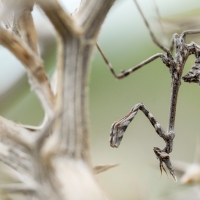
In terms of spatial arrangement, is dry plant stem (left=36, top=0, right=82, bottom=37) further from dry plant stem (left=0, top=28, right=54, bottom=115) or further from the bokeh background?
the bokeh background

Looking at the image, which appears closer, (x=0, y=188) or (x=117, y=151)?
(x=0, y=188)

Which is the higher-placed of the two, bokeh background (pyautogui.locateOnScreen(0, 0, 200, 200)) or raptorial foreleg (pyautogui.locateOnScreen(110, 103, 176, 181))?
raptorial foreleg (pyautogui.locateOnScreen(110, 103, 176, 181))

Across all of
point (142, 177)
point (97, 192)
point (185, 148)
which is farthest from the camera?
point (185, 148)

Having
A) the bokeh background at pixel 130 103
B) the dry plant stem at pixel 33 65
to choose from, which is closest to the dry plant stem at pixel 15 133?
the dry plant stem at pixel 33 65

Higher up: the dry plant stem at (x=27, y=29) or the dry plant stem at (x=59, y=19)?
the dry plant stem at (x=59, y=19)

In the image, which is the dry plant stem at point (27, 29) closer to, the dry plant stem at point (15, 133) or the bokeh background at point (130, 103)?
the dry plant stem at point (15, 133)

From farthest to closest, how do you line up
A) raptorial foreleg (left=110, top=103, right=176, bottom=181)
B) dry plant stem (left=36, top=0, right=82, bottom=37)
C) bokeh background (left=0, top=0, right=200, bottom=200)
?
bokeh background (left=0, top=0, right=200, bottom=200) < raptorial foreleg (left=110, top=103, right=176, bottom=181) < dry plant stem (left=36, top=0, right=82, bottom=37)

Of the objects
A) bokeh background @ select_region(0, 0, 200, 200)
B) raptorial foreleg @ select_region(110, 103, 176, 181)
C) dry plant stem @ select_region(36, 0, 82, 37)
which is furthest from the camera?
bokeh background @ select_region(0, 0, 200, 200)

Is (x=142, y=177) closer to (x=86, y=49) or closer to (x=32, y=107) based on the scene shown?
(x=32, y=107)

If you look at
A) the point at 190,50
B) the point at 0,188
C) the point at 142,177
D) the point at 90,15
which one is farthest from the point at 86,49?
the point at 142,177

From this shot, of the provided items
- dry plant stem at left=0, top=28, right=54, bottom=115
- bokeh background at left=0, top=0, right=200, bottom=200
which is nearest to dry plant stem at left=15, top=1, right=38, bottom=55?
dry plant stem at left=0, top=28, right=54, bottom=115

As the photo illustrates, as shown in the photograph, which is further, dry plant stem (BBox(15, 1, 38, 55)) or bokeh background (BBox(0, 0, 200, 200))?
bokeh background (BBox(0, 0, 200, 200))
